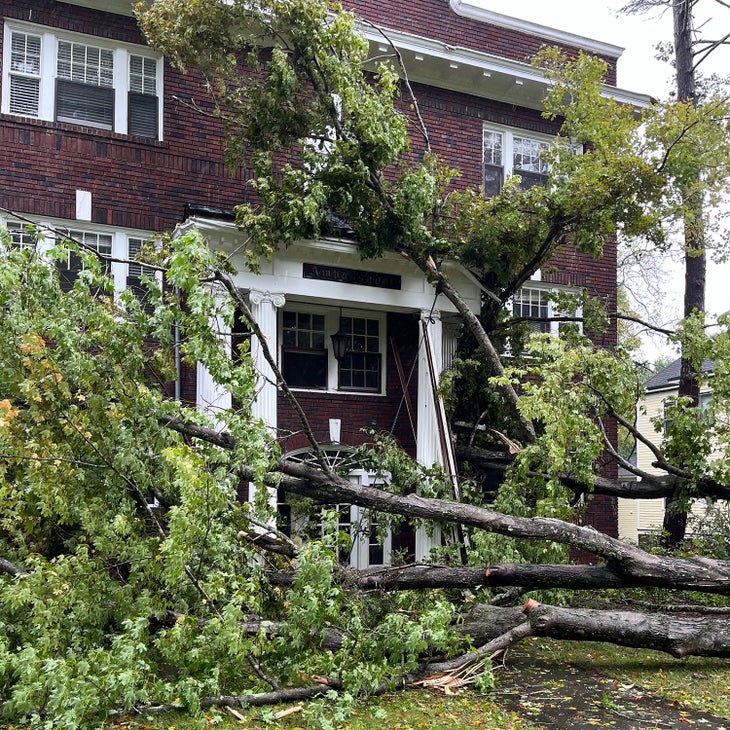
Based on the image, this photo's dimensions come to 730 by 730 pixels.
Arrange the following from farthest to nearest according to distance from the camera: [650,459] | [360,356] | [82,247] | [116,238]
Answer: [650,459]
[360,356]
[116,238]
[82,247]

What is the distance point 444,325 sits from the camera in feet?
43.2

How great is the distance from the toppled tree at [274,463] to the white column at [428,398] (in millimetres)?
666

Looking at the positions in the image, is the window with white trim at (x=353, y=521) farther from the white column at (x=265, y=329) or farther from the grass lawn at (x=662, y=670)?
the grass lawn at (x=662, y=670)

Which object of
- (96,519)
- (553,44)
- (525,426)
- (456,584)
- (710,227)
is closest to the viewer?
(96,519)

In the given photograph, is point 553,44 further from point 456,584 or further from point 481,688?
point 481,688

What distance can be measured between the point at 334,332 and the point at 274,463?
6.77m

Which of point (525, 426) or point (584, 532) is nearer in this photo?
point (584, 532)

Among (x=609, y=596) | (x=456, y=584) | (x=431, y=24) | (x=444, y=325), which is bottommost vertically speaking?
(x=609, y=596)

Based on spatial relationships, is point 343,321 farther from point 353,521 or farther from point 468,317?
point 353,521

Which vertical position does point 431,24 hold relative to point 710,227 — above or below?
above

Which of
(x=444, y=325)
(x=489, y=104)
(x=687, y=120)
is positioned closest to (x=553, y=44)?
(x=489, y=104)

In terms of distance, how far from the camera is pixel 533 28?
15797 mm

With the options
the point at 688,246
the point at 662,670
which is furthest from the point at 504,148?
the point at 662,670

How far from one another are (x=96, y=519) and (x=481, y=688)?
347cm
